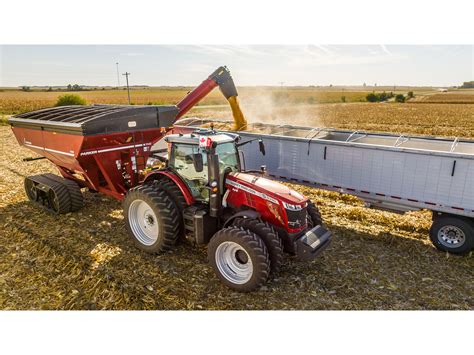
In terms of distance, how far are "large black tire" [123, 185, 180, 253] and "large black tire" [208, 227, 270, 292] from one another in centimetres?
116

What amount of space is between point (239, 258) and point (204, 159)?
205 centimetres

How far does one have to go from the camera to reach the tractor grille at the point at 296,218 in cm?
606

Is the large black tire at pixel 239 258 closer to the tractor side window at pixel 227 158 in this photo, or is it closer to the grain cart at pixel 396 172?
the tractor side window at pixel 227 158

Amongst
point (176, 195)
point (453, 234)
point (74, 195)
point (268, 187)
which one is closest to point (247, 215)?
point (268, 187)

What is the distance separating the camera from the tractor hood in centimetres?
609

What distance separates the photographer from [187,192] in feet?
22.4

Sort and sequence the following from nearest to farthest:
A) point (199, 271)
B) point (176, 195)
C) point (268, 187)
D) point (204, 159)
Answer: point (268, 187), point (204, 159), point (199, 271), point (176, 195)

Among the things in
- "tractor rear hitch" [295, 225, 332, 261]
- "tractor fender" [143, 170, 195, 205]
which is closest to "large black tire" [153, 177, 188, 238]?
"tractor fender" [143, 170, 195, 205]

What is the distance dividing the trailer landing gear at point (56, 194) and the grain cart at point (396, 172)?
5679 mm

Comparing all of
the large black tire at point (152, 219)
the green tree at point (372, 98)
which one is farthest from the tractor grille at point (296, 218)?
the green tree at point (372, 98)

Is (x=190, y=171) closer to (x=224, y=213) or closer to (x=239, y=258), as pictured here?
(x=224, y=213)

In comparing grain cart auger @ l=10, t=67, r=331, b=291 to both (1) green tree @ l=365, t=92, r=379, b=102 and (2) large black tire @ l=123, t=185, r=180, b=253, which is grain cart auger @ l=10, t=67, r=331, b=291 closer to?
(2) large black tire @ l=123, t=185, r=180, b=253

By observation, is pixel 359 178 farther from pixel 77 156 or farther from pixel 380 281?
pixel 77 156

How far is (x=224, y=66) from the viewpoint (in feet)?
36.8
